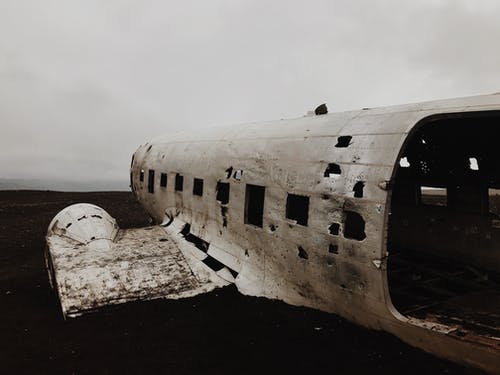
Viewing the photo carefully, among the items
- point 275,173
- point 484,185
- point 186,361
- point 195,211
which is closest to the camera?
point 186,361

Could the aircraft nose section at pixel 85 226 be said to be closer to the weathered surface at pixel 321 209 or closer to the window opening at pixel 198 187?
the weathered surface at pixel 321 209

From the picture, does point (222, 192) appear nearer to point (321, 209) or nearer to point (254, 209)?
point (254, 209)

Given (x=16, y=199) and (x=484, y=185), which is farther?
(x=16, y=199)

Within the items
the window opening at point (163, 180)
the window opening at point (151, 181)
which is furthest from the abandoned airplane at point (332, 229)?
the window opening at point (151, 181)

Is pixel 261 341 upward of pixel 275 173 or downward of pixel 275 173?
downward

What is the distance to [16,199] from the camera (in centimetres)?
3616

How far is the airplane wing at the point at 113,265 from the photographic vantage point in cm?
921

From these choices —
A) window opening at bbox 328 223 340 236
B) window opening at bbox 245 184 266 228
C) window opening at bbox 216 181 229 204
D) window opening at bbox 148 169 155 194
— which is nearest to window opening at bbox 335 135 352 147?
window opening at bbox 328 223 340 236

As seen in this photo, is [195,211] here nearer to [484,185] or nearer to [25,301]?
[25,301]

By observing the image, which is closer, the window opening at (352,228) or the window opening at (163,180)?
the window opening at (352,228)

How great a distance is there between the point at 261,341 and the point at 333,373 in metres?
1.62

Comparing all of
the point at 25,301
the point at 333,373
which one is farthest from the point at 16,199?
the point at 333,373

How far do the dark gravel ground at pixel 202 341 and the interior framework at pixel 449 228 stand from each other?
4.48ft

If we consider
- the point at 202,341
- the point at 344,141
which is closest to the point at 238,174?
the point at 344,141
